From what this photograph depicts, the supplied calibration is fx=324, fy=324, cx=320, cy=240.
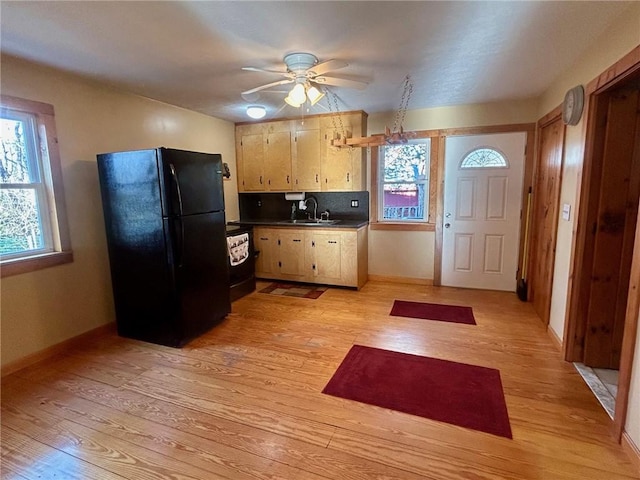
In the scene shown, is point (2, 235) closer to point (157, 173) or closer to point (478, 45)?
point (157, 173)

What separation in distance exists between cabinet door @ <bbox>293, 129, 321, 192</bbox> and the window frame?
2.52 feet

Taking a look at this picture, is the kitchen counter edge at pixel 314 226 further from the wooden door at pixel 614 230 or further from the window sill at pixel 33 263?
the wooden door at pixel 614 230

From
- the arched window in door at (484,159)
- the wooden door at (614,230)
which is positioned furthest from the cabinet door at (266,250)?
the wooden door at (614,230)

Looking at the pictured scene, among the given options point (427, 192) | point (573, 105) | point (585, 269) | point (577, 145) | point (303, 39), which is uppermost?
point (303, 39)

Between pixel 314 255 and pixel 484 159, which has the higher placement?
pixel 484 159

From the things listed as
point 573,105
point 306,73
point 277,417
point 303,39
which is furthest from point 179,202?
point 573,105

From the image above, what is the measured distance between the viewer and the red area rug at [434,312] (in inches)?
132

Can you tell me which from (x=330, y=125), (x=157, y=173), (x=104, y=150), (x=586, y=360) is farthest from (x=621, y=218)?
(x=104, y=150)

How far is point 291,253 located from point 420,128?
2377 mm

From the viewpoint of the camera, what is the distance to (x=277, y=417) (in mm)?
1961

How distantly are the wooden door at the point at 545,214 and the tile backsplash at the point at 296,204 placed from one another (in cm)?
202

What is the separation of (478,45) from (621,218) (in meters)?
1.58

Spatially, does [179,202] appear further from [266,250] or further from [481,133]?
[481,133]

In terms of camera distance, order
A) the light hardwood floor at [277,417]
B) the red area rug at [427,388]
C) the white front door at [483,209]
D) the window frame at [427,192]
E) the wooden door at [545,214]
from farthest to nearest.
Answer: the window frame at [427,192] < the white front door at [483,209] < the wooden door at [545,214] < the red area rug at [427,388] < the light hardwood floor at [277,417]
